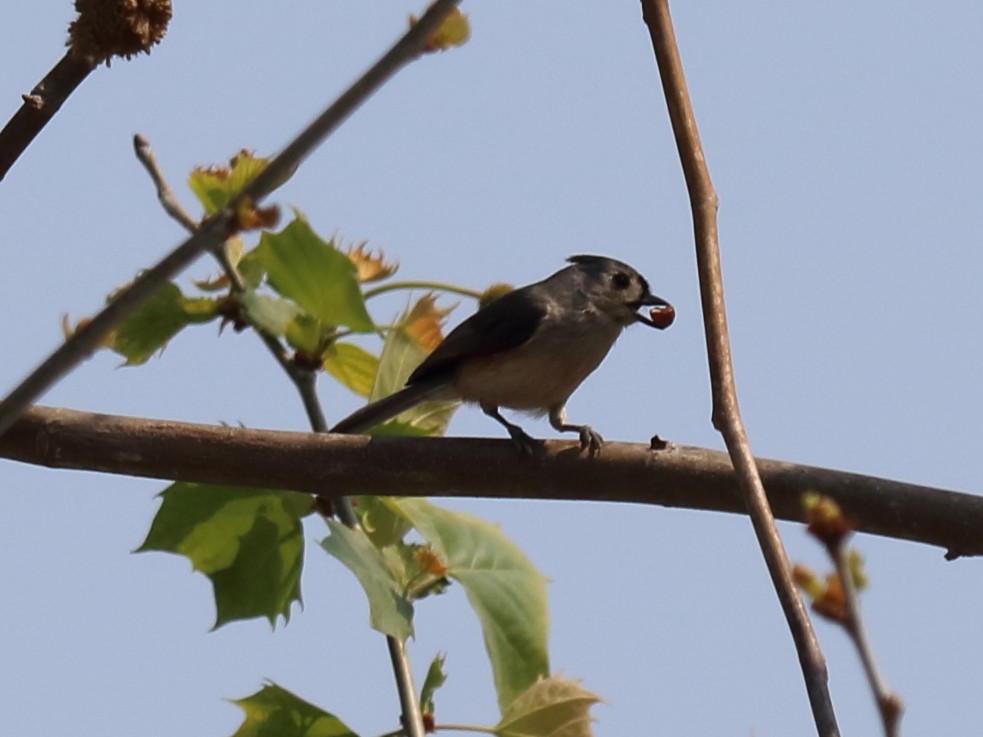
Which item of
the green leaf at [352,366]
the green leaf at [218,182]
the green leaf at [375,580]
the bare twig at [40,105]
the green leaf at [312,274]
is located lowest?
the green leaf at [375,580]

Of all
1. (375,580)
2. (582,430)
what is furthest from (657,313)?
(375,580)

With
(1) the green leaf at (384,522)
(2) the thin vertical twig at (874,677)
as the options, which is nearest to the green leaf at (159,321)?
(1) the green leaf at (384,522)

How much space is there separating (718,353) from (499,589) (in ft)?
3.54

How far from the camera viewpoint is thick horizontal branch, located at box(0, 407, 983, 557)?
3.11 meters

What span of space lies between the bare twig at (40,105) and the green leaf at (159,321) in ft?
5.12

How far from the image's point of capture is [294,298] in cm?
346

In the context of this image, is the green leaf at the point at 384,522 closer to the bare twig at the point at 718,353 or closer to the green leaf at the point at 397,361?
the green leaf at the point at 397,361

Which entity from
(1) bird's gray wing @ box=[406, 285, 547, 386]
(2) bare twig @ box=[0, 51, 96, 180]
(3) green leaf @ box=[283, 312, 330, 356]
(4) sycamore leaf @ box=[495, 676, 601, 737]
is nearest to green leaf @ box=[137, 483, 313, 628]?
(3) green leaf @ box=[283, 312, 330, 356]

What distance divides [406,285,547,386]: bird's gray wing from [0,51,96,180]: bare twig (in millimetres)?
2839

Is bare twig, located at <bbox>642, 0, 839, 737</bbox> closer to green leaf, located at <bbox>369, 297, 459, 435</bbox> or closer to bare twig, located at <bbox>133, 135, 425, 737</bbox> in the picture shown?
bare twig, located at <bbox>133, 135, 425, 737</bbox>

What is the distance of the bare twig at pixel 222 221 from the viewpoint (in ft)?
5.10

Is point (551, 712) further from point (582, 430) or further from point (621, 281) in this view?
point (621, 281)

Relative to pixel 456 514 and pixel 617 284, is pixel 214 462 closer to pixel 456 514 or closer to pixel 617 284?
pixel 456 514

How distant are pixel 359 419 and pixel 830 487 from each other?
51.3 inches
